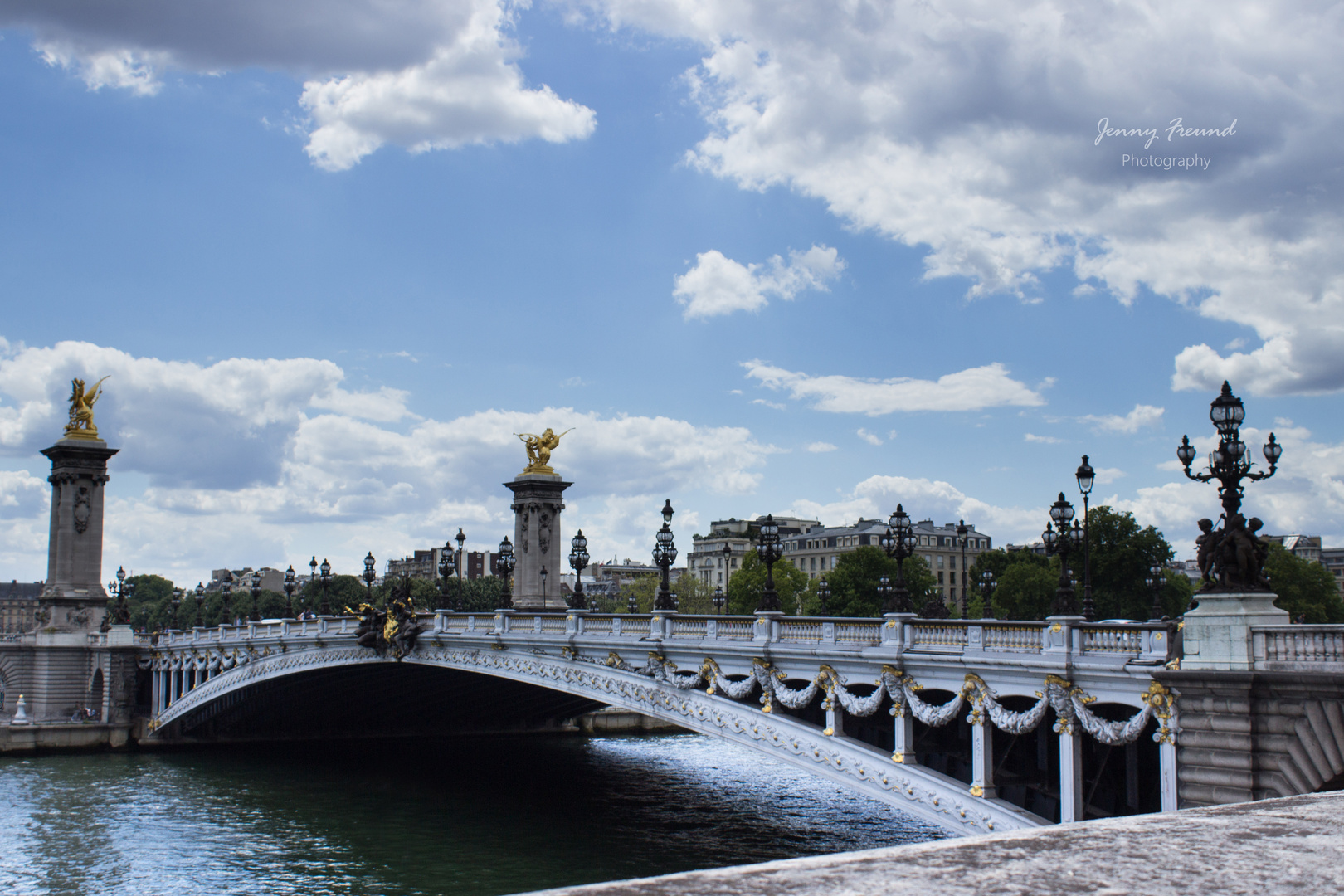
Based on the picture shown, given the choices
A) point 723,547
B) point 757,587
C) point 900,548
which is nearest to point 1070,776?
point 900,548

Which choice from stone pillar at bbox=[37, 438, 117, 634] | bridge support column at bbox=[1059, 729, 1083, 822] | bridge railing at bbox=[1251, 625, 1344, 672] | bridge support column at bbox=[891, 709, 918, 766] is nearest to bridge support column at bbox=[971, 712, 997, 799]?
bridge support column at bbox=[891, 709, 918, 766]

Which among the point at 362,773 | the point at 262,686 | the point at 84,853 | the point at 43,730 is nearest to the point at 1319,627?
the point at 84,853

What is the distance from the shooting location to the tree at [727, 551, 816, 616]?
88875 mm

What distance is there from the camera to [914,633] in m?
20.1

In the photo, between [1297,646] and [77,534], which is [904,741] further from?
[77,534]

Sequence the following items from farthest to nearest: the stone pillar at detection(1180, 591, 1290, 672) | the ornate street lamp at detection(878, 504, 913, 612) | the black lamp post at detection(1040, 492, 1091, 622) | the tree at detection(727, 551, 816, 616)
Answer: the tree at detection(727, 551, 816, 616)
the ornate street lamp at detection(878, 504, 913, 612)
the black lamp post at detection(1040, 492, 1091, 622)
the stone pillar at detection(1180, 591, 1290, 672)

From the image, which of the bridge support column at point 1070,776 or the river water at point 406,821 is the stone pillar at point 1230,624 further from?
the river water at point 406,821

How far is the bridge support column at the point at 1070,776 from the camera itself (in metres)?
16.8

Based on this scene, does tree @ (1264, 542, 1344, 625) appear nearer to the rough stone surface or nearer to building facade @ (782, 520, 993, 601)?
building facade @ (782, 520, 993, 601)

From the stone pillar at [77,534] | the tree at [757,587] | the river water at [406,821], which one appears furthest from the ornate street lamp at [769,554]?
the tree at [757,587]

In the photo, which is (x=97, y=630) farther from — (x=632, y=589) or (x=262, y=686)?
(x=632, y=589)

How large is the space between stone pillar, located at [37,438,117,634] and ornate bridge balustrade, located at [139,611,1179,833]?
3779cm

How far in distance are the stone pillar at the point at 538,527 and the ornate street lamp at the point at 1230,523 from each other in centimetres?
3665

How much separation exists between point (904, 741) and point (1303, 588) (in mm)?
59627
